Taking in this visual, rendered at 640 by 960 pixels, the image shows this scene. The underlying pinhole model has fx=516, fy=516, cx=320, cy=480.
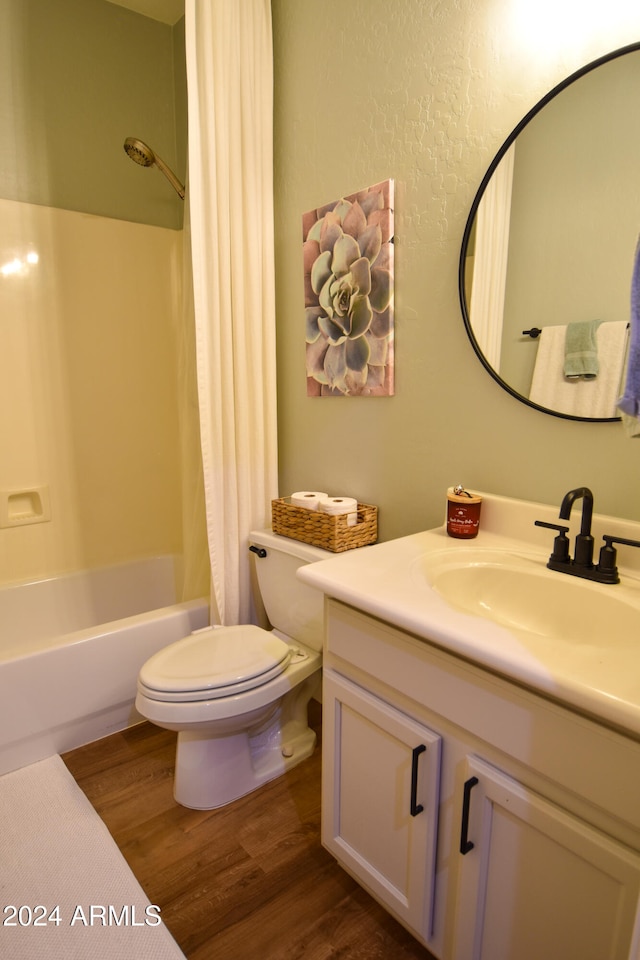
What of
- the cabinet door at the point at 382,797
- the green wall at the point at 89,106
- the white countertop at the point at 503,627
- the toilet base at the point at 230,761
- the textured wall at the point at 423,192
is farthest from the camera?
the green wall at the point at 89,106

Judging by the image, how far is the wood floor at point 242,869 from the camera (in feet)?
3.77

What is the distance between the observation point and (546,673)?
27.2 inches

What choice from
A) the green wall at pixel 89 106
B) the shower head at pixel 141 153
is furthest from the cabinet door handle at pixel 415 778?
the green wall at pixel 89 106

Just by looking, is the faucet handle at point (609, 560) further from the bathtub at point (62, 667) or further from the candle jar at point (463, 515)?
the bathtub at point (62, 667)

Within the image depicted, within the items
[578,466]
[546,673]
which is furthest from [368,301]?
[546,673]

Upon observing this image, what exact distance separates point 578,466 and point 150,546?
204cm

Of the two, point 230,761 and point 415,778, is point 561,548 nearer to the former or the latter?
point 415,778

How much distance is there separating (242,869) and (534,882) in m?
0.84

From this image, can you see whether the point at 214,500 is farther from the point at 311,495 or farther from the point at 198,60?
the point at 198,60

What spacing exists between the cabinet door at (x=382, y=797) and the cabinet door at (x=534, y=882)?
0.28ft

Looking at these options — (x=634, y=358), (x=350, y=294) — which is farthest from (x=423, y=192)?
(x=634, y=358)

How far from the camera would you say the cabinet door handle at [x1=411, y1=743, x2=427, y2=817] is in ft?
3.06

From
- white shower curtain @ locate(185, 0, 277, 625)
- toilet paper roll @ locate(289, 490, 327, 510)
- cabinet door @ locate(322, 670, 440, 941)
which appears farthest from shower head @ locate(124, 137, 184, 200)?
cabinet door @ locate(322, 670, 440, 941)

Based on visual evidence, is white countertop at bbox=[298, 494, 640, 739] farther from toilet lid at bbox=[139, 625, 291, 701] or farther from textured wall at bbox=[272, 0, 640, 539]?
toilet lid at bbox=[139, 625, 291, 701]
